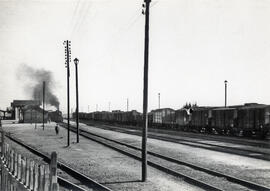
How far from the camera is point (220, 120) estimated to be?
138 feet

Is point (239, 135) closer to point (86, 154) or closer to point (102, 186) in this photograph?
point (86, 154)

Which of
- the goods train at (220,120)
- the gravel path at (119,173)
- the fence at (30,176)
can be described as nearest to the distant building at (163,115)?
the goods train at (220,120)

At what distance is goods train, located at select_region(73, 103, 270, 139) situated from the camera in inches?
1368

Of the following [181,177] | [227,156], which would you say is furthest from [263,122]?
[181,177]

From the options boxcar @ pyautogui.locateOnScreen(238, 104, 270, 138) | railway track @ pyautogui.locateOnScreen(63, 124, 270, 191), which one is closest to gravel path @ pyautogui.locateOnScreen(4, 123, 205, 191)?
railway track @ pyautogui.locateOnScreen(63, 124, 270, 191)

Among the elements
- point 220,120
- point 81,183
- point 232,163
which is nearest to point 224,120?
point 220,120

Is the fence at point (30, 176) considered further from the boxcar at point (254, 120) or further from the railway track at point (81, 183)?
the boxcar at point (254, 120)

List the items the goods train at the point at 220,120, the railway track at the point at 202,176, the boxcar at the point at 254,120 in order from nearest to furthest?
the railway track at the point at 202,176, the boxcar at the point at 254,120, the goods train at the point at 220,120

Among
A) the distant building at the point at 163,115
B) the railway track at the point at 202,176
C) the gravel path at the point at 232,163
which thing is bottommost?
the gravel path at the point at 232,163

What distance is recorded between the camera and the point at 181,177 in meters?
13.7

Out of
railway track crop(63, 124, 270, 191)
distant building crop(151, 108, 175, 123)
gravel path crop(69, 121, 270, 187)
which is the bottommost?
gravel path crop(69, 121, 270, 187)

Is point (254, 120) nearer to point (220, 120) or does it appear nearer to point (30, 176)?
point (220, 120)

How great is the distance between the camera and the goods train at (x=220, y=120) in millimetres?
34750

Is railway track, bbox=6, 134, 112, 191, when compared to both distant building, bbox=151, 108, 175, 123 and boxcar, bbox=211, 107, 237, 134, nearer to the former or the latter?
boxcar, bbox=211, 107, 237, 134
